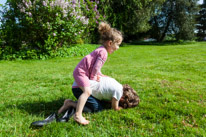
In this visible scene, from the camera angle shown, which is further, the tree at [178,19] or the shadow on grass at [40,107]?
the tree at [178,19]

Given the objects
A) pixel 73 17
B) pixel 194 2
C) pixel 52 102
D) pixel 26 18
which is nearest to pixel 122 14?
pixel 73 17

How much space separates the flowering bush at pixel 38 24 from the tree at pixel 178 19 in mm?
20227

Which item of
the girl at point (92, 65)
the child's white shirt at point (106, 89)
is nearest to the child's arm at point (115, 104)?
the child's white shirt at point (106, 89)

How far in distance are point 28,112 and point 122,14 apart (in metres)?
19.9

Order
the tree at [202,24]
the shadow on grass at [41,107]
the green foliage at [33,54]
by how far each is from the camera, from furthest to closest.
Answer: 1. the tree at [202,24]
2. the green foliage at [33,54]
3. the shadow on grass at [41,107]

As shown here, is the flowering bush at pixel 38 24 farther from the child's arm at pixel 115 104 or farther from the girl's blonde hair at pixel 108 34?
the child's arm at pixel 115 104

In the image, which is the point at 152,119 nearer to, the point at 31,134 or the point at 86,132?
the point at 86,132

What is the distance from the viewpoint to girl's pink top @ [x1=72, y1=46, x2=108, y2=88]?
2674 mm

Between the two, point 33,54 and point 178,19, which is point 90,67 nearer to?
point 33,54

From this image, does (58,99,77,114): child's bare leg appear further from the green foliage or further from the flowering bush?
the green foliage

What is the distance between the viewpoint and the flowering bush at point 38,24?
30.2 ft

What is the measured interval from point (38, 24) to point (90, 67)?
802 centimetres

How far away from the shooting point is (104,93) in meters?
2.87

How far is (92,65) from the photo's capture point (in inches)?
109
